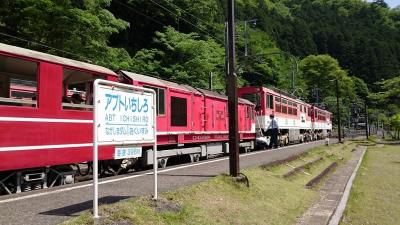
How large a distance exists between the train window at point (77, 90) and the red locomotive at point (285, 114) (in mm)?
18421

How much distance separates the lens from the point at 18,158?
9578 millimetres

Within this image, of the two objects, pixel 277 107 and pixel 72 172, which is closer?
pixel 72 172

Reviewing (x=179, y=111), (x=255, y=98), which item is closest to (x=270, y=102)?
(x=255, y=98)

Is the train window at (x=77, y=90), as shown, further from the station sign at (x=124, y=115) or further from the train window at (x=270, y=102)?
the train window at (x=270, y=102)

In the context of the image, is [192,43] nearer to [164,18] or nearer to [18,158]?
[164,18]

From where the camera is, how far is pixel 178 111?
709 inches

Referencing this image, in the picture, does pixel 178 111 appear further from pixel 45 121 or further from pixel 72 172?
pixel 45 121

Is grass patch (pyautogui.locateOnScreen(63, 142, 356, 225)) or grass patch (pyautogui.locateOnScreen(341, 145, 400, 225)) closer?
grass patch (pyautogui.locateOnScreen(63, 142, 356, 225))

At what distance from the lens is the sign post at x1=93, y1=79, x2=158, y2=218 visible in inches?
251

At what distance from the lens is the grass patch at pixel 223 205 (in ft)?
22.5

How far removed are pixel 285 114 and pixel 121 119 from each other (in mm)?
30385

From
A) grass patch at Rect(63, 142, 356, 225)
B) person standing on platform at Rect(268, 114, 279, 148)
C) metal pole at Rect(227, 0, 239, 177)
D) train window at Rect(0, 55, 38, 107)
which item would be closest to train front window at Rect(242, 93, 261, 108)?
person standing on platform at Rect(268, 114, 279, 148)

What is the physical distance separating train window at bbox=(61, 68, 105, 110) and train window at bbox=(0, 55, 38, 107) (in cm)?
86

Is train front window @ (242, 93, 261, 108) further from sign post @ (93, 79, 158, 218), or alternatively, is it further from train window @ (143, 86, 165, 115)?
sign post @ (93, 79, 158, 218)
